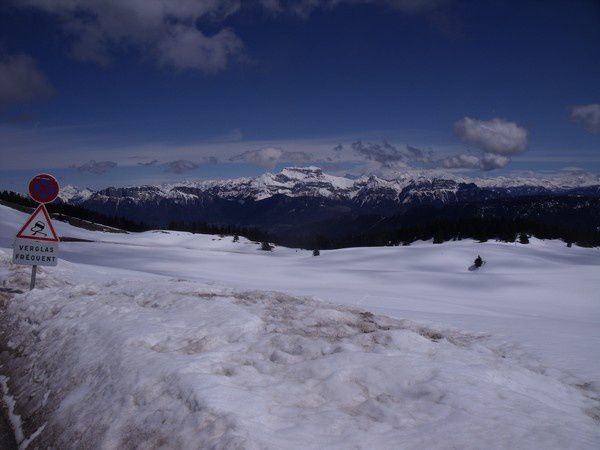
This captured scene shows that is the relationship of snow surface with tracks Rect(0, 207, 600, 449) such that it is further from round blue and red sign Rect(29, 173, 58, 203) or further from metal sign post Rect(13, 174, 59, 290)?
round blue and red sign Rect(29, 173, 58, 203)

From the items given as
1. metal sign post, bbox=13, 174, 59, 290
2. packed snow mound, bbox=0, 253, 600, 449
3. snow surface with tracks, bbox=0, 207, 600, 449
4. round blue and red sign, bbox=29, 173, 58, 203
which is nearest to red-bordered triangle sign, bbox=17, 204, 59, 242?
metal sign post, bbox=13, 174, 59, 290

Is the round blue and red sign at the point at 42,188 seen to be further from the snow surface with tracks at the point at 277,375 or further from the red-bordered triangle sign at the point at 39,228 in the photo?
the snow surface with tracks at the point at 277,375

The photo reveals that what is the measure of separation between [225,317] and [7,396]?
3.71 meters

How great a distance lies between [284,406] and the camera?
468cm

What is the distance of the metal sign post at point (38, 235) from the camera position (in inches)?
404

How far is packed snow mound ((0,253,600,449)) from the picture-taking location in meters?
4.11

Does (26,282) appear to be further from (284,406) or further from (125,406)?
(284,406)

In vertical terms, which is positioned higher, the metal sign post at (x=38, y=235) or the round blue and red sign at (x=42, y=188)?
the round blue and red sign at (x=42, y=188)

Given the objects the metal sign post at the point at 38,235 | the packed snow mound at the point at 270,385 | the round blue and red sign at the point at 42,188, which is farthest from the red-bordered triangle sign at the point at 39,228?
the packed snow mound at the point at 270,385

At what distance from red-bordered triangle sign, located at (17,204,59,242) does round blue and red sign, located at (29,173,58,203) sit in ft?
0.83

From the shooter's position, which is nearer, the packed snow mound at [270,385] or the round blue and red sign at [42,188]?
the packed snow mound at [270,385]

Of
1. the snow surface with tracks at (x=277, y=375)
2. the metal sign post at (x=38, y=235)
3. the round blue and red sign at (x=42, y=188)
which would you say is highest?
the round blue and red sign at (x=42, y=188)

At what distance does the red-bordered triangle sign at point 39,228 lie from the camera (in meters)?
10.3

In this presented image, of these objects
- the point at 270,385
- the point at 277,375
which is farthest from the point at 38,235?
the point at 270,385
